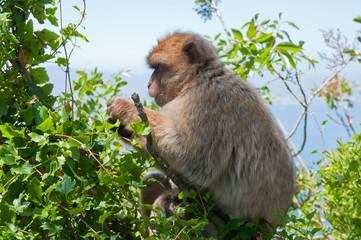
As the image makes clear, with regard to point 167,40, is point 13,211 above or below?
below

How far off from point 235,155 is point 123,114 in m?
0.93

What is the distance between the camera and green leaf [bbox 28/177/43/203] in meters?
1.96

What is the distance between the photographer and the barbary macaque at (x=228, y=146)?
124 inches

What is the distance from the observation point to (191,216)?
2816 mm

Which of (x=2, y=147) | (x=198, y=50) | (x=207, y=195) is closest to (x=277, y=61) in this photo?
(x=198, y=50)

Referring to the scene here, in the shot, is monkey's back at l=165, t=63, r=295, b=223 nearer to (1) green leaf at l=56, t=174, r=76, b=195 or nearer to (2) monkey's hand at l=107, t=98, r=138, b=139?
(2) monkey's hand at l=107, t=98, r=138, b=139

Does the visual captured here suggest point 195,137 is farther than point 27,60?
Yes

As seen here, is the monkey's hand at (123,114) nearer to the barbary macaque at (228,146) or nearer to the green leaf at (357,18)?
the barbary macaque at (228,146)

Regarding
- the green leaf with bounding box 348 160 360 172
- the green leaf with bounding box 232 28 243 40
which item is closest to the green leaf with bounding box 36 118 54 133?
the green leaf with bounding box 232 28 243 40

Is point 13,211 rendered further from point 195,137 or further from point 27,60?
point 195,137

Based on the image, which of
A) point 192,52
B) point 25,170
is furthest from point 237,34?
point 25,170

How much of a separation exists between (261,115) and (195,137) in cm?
53

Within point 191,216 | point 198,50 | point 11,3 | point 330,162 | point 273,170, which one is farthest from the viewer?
point 330,162

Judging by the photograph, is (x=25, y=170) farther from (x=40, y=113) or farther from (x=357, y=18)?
(x=357, y=18)
